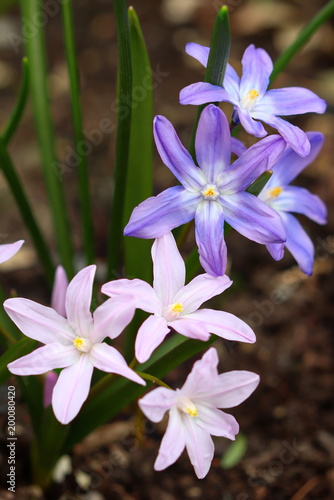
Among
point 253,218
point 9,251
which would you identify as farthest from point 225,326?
point 9,251

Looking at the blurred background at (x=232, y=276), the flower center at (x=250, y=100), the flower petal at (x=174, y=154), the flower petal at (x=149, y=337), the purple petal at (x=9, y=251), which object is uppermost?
the flower center at (x=250, y=100)

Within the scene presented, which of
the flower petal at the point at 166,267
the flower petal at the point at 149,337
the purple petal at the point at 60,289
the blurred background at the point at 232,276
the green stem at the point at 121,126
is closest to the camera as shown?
the flower petal at the point at 149,337

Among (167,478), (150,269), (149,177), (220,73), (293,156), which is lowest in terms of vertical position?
(167,478)

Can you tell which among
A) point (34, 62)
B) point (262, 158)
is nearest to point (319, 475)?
point (262, 158)

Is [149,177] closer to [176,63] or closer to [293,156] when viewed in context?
[293,156]

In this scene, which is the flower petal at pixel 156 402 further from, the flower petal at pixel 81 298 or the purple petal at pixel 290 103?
the purple petal at pixel 290 103

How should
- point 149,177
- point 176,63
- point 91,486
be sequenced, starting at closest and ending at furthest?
point 149,177, point 91,486, point 176,63

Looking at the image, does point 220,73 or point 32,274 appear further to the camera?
point 32,274

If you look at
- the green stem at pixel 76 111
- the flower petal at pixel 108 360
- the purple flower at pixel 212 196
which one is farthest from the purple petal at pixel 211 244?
the green stem at pixel 76 111
